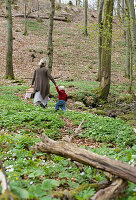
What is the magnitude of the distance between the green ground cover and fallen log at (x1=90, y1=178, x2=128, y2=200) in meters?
0.09

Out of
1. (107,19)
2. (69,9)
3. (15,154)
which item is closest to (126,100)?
(107,19)

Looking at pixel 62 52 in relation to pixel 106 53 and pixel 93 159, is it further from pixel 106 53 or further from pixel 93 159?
pixel 93 159

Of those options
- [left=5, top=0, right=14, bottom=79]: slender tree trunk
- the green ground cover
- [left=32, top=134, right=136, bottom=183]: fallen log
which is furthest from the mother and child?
[left=5, top=0, right=14, bottom=79]: slender tree trunk

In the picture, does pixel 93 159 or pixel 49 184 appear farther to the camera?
pixel 93 159

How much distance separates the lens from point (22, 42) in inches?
1032

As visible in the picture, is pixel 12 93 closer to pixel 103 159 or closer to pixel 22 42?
pixel 103 159

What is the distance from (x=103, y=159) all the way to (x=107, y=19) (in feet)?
36.5

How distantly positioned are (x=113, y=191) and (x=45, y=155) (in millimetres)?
2305

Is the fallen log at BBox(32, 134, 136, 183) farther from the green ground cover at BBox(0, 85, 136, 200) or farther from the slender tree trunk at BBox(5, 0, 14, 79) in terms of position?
the slender tree trunk at BBox(5, 0, 14, 79)

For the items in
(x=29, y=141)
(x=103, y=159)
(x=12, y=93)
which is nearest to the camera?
(x=103, y=159)

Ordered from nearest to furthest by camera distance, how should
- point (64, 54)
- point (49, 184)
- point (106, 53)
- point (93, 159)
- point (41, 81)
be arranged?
1. point (49, 184)
2. point (93, 159)
3. point (41, 81)
4. point (106, 53)
5. point (64, 54)

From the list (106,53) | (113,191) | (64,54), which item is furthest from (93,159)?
(64,54)

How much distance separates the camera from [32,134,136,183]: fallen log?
248 centimetres

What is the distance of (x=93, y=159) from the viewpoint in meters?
2.79
